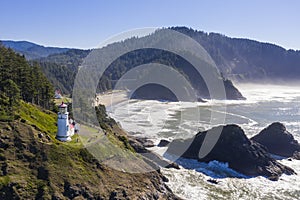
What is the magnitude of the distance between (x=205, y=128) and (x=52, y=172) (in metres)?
45.8

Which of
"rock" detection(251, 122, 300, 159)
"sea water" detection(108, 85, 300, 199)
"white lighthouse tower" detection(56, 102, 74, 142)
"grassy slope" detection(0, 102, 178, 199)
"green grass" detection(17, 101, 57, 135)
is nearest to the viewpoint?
"grassy slope" detection(0, 102, 178, 199)

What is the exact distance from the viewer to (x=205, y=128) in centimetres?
6981

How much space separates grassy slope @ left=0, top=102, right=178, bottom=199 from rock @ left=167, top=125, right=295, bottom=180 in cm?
1460

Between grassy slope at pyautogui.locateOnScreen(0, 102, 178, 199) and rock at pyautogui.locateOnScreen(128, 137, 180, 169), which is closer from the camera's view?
grassy slope at pyautogui.locateOnScreen(0, 102, 178, 199)

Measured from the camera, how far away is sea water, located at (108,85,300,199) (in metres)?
37.9

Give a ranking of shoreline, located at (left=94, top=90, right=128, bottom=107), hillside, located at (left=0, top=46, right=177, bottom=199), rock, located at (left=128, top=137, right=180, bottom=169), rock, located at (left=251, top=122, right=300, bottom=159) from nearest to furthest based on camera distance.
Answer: hillside, located at (left=0, top=46, right=177, bottom=199) < rock, located at (left=128, top=137, right=180, bottom=169) < rock, located at (left=251, top=122, right=300, bottom=159) < shoreline, located at (left=94, top=90, right=128, bottom=107)

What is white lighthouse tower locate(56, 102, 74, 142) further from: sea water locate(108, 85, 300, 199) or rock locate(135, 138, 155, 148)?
rock locate(135, 138, 155, 148)

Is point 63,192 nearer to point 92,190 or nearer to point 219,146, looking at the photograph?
point 92,190

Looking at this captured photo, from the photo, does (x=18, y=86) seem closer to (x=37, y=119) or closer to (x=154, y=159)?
(x=37, y=119)

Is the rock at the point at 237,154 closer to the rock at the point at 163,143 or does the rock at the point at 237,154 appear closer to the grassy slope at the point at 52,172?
the rock at the point at 163,143

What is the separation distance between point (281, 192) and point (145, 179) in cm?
1594

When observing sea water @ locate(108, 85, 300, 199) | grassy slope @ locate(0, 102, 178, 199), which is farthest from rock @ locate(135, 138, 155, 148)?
grassy slope @ locate(0, 102, 178, 199)

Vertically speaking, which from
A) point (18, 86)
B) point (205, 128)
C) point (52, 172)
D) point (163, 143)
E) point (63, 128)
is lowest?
point (163, 143)

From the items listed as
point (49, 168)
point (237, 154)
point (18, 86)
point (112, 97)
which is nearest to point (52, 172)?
point (49, 168)
